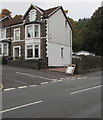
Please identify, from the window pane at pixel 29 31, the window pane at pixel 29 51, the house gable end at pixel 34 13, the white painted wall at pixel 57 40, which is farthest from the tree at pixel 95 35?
the window pane at pixel 29 51

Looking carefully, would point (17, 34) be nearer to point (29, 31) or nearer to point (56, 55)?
point (29, 31)

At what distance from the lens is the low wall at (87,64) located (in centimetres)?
2408

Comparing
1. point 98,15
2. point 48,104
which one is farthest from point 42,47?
point 98,15

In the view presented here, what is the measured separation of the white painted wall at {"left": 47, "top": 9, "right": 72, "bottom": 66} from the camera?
29766mm

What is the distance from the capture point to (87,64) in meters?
26.0

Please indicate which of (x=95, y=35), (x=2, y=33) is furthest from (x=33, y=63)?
(x=95, y=35)

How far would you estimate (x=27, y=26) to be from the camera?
102 ft

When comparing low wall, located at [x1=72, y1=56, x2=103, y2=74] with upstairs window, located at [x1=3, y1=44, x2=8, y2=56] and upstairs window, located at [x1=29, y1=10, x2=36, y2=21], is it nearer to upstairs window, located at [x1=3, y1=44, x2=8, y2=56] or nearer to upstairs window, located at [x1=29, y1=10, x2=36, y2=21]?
upstairs window, located at [x1=29, y1=10, x2=36, y2=21]

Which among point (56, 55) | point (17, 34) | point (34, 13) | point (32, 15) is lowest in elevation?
point (56, 55)

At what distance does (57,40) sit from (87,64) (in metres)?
7.80

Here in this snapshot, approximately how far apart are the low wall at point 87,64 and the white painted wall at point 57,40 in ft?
15.8

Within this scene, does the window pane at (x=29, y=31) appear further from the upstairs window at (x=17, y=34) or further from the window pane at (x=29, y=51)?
the upstairs window at (x=17, y=34)

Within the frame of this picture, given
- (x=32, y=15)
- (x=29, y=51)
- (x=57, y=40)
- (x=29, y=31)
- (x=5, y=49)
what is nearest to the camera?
(x=29, y=51)

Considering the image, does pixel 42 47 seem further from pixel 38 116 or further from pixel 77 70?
pixel 38 116
